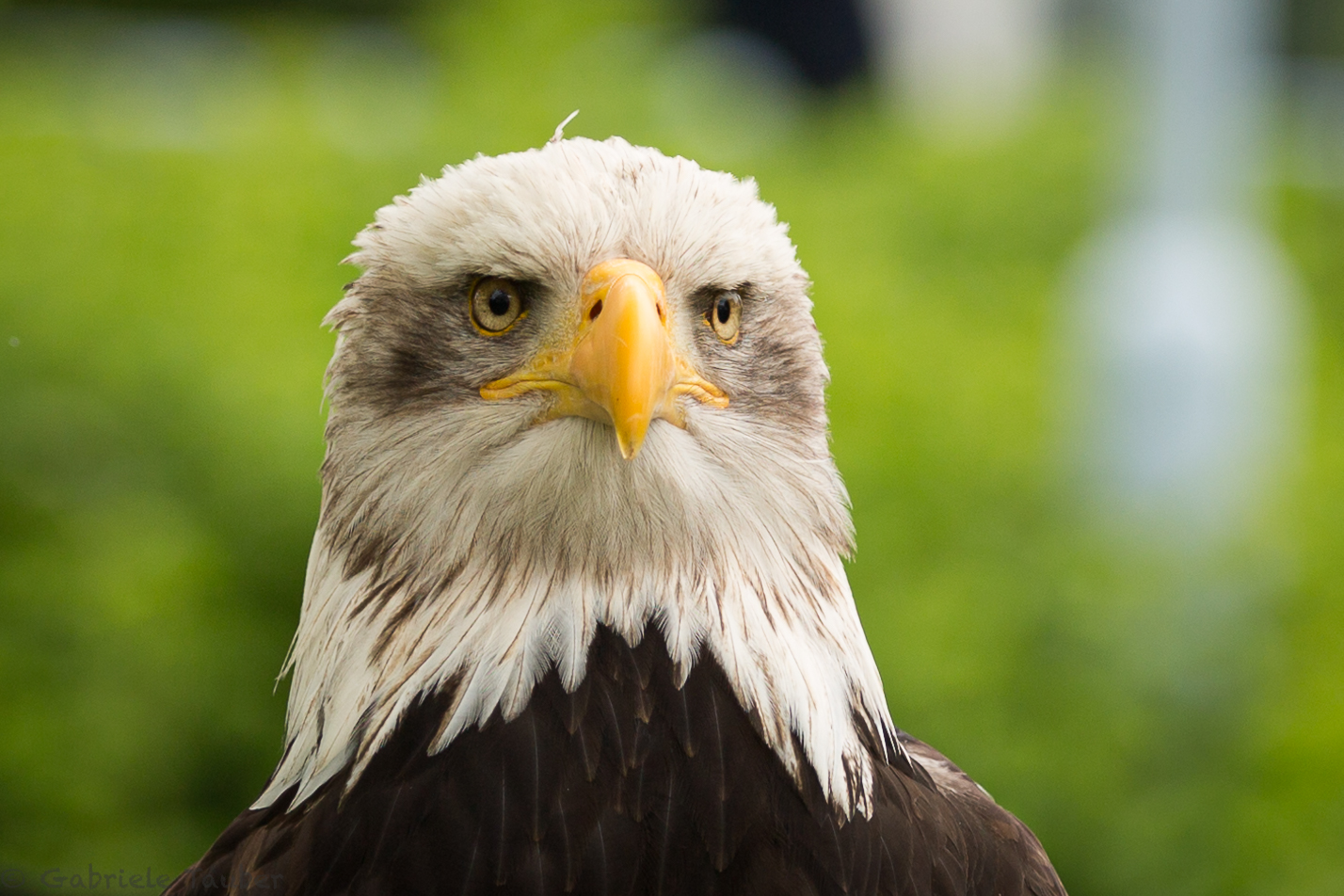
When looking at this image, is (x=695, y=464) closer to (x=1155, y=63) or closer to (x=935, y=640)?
(x=935, y=640)

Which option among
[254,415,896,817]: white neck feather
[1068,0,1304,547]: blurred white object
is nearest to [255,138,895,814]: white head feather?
[254,415,896,817]: white neck feather

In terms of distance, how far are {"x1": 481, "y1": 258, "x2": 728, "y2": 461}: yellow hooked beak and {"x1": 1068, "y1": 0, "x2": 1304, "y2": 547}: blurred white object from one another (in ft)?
7.64

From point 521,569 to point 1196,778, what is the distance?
2.24 meters

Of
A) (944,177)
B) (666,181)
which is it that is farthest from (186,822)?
(944,177)

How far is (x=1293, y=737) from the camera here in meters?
3.34

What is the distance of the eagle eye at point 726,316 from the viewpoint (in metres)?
1.75

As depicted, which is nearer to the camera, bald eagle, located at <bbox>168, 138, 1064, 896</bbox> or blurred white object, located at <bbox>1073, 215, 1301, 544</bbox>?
bald eagle, located at <bbox>168, 138, 1064, 896</bbox>

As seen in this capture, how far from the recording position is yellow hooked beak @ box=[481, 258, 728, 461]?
1.53 metres

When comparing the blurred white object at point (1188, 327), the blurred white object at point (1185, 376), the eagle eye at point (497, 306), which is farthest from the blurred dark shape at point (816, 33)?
the eagle eye at point (497, 306)

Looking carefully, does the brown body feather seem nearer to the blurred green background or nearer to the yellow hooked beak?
the yellow hooked beak

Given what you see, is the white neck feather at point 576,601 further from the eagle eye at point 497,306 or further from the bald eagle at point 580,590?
the eagle eye at point 497,306

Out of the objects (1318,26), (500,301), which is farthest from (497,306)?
(1318,26)

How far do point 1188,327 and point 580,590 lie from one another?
116 inches

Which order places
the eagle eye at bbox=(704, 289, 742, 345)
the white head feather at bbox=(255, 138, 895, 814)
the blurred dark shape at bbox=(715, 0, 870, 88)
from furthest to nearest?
the blurred dark shape at bbox=(715, 0, 870, 88) → the eagle eye at bbox=(704, 289, 742, 345) → the white head feather at bbox=(255, 138, 895, 814)
